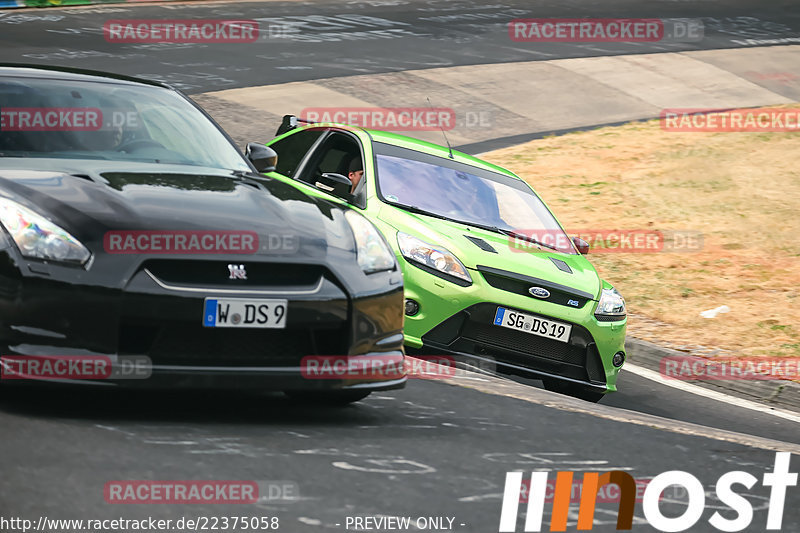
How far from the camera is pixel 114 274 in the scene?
4914mm

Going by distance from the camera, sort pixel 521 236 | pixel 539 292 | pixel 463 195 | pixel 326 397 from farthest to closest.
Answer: pixel 463 195 < pixel 521 236 < pixel 539 292 < pixel 326 397

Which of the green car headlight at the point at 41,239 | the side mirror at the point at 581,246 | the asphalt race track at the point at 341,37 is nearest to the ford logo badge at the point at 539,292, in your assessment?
the side mirror at the point at 581,246

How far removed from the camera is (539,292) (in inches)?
314

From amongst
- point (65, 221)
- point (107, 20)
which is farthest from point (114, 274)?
point (107, 20)

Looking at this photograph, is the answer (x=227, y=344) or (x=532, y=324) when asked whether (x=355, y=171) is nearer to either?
(x=532, y=324)

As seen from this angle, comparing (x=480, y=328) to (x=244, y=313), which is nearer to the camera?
(x=244, y=313)

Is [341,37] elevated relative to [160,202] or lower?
lower

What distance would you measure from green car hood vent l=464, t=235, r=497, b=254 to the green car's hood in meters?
0.01

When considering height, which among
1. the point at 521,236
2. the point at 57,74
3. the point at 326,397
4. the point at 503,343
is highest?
the point at 57,74

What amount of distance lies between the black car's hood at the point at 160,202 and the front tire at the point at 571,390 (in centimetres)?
277

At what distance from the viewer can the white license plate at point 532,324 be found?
25.7 feet

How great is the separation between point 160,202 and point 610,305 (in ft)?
13.0

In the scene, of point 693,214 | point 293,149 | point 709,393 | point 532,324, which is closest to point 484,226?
point 532,324

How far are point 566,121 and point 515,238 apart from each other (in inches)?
494
